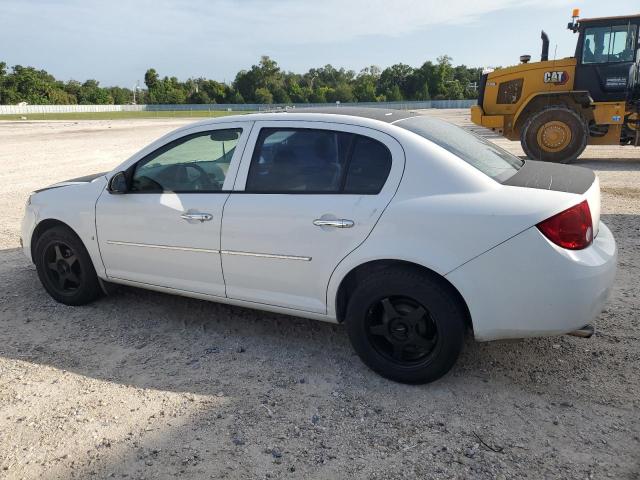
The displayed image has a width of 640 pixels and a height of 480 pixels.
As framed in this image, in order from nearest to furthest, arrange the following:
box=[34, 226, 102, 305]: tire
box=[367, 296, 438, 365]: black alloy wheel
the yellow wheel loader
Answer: box=[367, 296, 438, 365]: black alloy wheel < box=[34, 226, 102, 305]: tire < the yellow wheel loader

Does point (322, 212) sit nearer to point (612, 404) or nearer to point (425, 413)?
point (425, 413)

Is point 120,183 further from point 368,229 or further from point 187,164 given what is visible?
point 368,229

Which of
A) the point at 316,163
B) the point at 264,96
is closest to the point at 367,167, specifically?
the point at 316,163

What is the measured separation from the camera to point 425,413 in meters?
3.01

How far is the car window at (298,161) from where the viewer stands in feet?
11.2

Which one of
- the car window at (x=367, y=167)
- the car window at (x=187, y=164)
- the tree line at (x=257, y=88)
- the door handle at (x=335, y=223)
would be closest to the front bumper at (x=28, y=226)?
the car window at (x=187, y=164)

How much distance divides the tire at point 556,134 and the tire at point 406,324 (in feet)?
33.1

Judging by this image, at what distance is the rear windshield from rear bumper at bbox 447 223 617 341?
0.55 meters

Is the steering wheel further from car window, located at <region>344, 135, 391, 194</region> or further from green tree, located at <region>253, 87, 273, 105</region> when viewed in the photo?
green tree, located at <region>253, 87, 273, 105</region>

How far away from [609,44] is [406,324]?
1115 cm

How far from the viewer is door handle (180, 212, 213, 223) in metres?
3.70

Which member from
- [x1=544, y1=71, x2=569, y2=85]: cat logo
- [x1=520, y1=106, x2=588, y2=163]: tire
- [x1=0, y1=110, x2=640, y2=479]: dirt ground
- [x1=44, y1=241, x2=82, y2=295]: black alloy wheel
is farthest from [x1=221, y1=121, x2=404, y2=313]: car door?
[x1=544, y1=71, x2=569, y2=85]: cat logo

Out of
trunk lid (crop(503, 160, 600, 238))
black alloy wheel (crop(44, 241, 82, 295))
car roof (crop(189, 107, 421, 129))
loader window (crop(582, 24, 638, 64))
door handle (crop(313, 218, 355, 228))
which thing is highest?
loader window (crop(582, 24, 638, 64))

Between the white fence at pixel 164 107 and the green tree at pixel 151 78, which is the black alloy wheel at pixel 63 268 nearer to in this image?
the white fence at pixel 164 107
